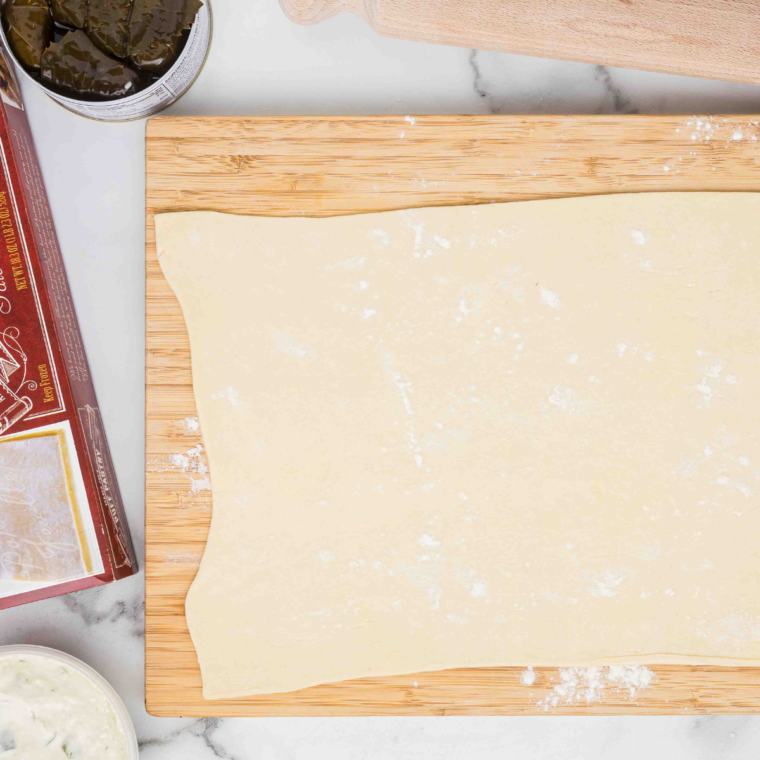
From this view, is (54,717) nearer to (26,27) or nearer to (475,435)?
(475,435)

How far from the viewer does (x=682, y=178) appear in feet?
2.58

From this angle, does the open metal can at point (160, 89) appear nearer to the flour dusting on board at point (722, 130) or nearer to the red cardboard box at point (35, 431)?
the red cardboard box at point (35, 431)

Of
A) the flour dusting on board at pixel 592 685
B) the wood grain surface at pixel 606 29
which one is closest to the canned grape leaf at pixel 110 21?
the wood grain surface at pixel 606 29

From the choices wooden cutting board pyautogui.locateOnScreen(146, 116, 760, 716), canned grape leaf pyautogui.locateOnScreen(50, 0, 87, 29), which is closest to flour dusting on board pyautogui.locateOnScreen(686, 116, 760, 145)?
wooden cutting board pyautogui.locateOnScreen(146, 116, 760, 716)

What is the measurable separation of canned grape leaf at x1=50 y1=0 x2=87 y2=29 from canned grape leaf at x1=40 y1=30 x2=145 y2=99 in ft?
0.06

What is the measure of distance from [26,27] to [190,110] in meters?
0.20

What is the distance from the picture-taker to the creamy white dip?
0.82 m

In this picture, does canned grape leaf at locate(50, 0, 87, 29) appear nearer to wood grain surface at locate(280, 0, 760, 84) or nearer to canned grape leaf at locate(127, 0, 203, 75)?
canned grape leaf at locate(127, 0, 203, 75)

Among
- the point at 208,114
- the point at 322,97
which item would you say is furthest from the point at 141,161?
the point at 322,97

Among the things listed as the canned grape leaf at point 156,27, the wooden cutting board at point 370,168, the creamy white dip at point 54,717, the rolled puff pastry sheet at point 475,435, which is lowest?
the creamy white dip at point 54,717

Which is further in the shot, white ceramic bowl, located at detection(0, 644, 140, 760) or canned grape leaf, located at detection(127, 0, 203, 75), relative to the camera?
white ceramic bowl, located at detection(0, 644, 140, 760)

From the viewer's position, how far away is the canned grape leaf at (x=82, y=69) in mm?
697

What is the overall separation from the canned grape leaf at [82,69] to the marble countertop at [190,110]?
13 centimetres

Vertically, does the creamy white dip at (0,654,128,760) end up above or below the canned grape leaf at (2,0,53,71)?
below
